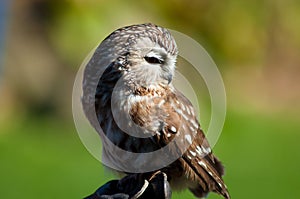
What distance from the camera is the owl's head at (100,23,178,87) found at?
3.80m

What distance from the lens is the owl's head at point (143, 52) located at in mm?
3805

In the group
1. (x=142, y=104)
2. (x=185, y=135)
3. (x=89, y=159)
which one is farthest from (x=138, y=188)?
(x=89, y=159)

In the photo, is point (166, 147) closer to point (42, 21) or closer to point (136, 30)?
point (136, 30)

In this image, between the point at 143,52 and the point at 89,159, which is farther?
the point at 89,159

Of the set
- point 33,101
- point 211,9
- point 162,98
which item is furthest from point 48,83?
point 162,98

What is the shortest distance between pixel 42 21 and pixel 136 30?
4.47 metres

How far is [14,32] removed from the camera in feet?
27.5

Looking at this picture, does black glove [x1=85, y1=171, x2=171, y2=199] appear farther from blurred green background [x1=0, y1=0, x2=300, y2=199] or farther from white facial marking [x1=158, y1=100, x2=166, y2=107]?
blurred green background [x1=0, y1=0, x2=300, y2=199]

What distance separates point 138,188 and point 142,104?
47cm

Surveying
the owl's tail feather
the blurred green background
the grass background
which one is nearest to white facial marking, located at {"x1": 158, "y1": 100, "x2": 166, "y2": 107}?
the owl's tail feather

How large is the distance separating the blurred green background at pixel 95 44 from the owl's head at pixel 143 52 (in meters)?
2.73

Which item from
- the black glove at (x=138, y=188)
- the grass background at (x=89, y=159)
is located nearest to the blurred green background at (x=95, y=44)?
the grass background at (x=89, y=159)

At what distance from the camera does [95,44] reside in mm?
7895

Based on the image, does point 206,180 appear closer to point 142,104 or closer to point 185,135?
point 185,135
